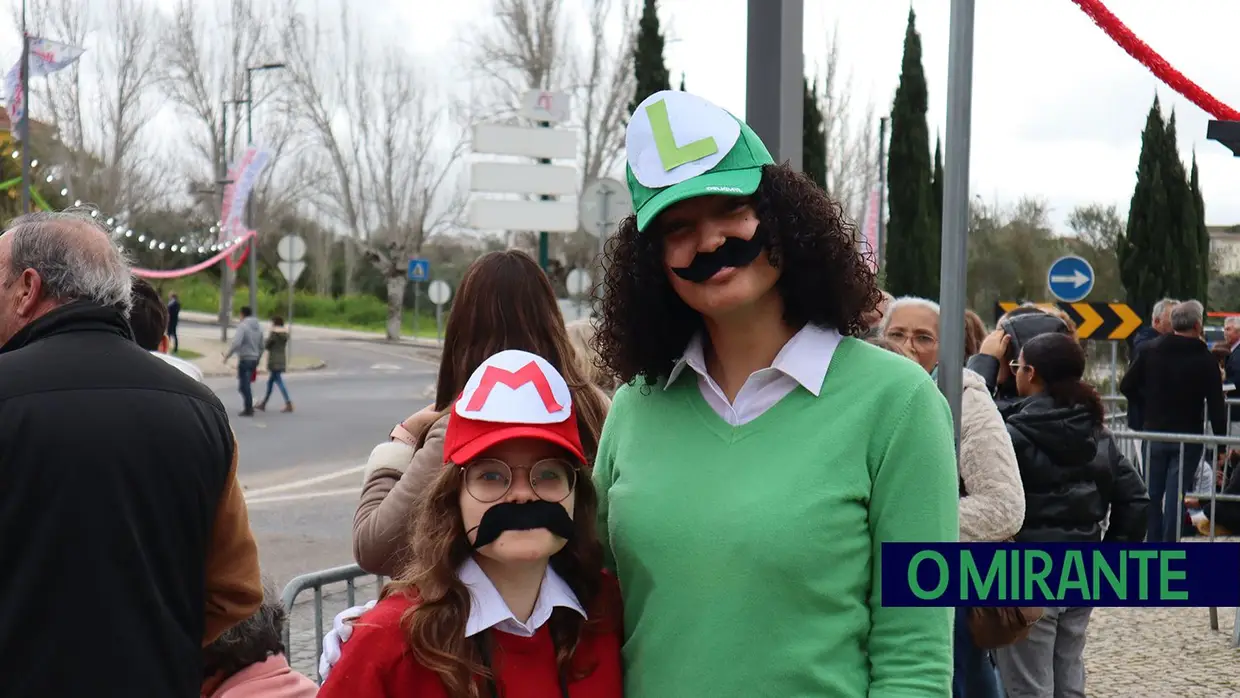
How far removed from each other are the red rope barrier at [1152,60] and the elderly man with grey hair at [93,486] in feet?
6.60

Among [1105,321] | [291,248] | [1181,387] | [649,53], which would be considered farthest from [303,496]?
[649,53]

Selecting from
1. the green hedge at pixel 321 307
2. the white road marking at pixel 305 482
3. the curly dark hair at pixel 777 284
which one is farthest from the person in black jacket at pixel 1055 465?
the green hedge at pixel 321 307

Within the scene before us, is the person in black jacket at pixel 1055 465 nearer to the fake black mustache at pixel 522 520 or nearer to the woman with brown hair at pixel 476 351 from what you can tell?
the woman with brown hair at pixel 476 351

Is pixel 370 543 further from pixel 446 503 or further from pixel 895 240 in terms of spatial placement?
pixel 895 240

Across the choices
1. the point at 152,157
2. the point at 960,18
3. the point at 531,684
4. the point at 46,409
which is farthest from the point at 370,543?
the point at 152,157

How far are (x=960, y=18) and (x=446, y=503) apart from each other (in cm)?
133

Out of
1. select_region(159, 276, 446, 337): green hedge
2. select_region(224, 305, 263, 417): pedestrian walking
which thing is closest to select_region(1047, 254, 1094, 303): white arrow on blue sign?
select_region(224, 305, 263, 417): pedestrian walking

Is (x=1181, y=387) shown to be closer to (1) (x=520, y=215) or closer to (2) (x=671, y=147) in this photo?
(1) (x=520, y=215)

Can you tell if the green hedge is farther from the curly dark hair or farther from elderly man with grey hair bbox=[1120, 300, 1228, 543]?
the curly dark hair

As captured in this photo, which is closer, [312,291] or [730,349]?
[730,349]

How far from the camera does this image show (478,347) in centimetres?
300

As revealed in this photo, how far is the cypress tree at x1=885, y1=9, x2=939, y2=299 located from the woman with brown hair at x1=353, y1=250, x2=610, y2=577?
33709 millimetres

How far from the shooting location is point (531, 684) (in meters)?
2.05

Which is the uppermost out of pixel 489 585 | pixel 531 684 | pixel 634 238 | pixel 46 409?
pixel 634 238
